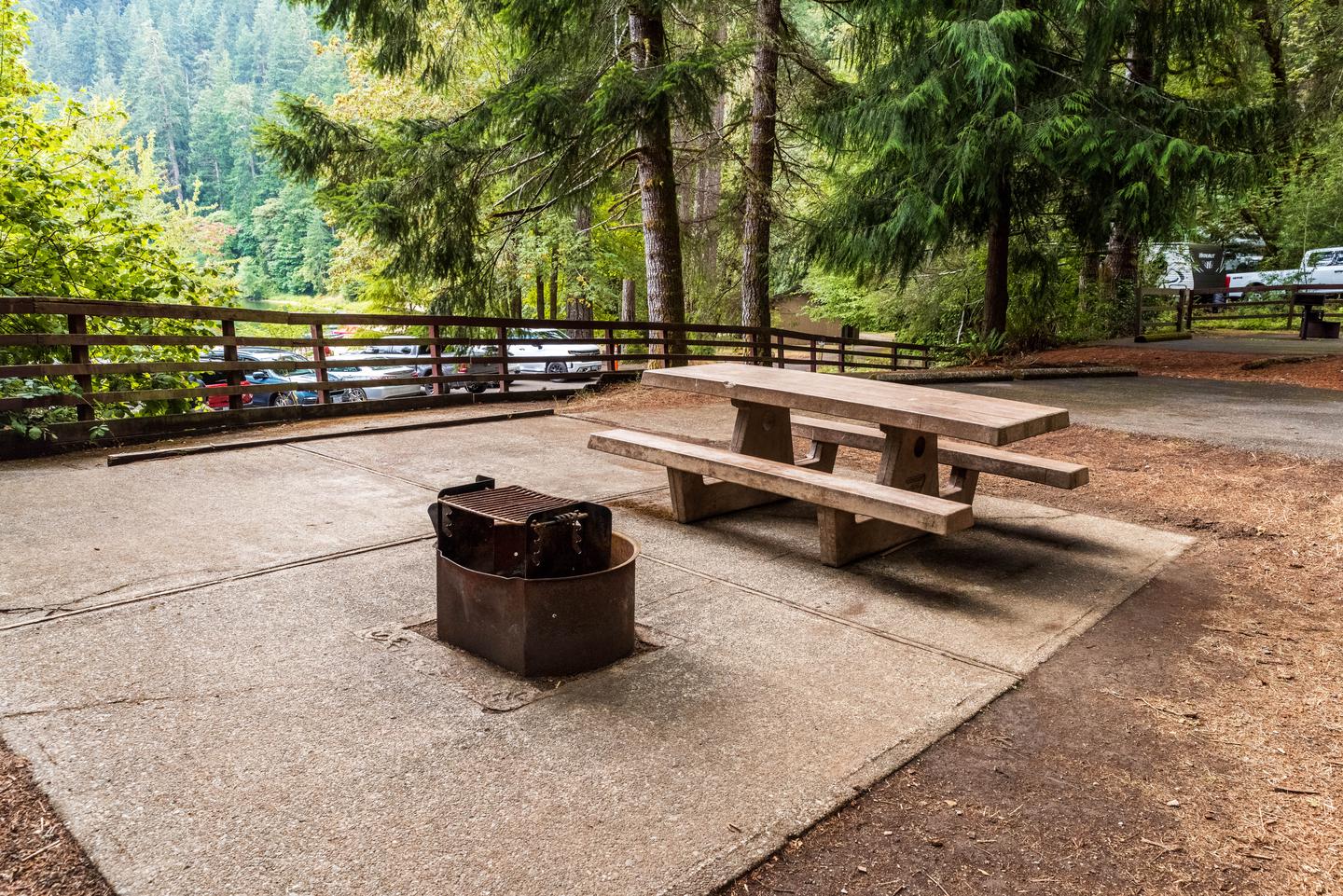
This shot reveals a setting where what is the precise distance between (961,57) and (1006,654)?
11.0 m

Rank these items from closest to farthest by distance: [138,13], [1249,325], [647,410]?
[647,410], [1249,325], [138,13]

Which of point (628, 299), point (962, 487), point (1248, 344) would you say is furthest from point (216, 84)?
point (962, 487)

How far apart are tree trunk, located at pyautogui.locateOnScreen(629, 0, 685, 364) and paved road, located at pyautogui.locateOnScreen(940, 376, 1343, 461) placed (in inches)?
178

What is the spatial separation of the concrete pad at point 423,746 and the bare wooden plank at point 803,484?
23.1 inches

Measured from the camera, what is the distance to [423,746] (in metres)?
2.54

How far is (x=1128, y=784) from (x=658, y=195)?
427 inches

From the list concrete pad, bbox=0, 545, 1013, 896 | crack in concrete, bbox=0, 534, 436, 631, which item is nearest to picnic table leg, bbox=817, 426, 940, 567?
concrete pad, bbox=0, 545, 1013, 896

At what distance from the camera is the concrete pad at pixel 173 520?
386 centimetres

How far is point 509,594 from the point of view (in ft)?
9.57

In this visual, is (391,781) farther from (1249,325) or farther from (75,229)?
(1249,325)

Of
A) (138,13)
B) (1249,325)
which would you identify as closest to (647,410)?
(1249,325)

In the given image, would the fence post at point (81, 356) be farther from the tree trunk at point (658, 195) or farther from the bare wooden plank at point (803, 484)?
the tree trunk at point (658, 195)

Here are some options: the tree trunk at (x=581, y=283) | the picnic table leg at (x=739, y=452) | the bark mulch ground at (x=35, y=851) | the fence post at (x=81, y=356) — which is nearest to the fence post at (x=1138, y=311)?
the tree trunk at (x=581, y=283)

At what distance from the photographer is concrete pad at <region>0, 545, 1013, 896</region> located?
2043 mm
